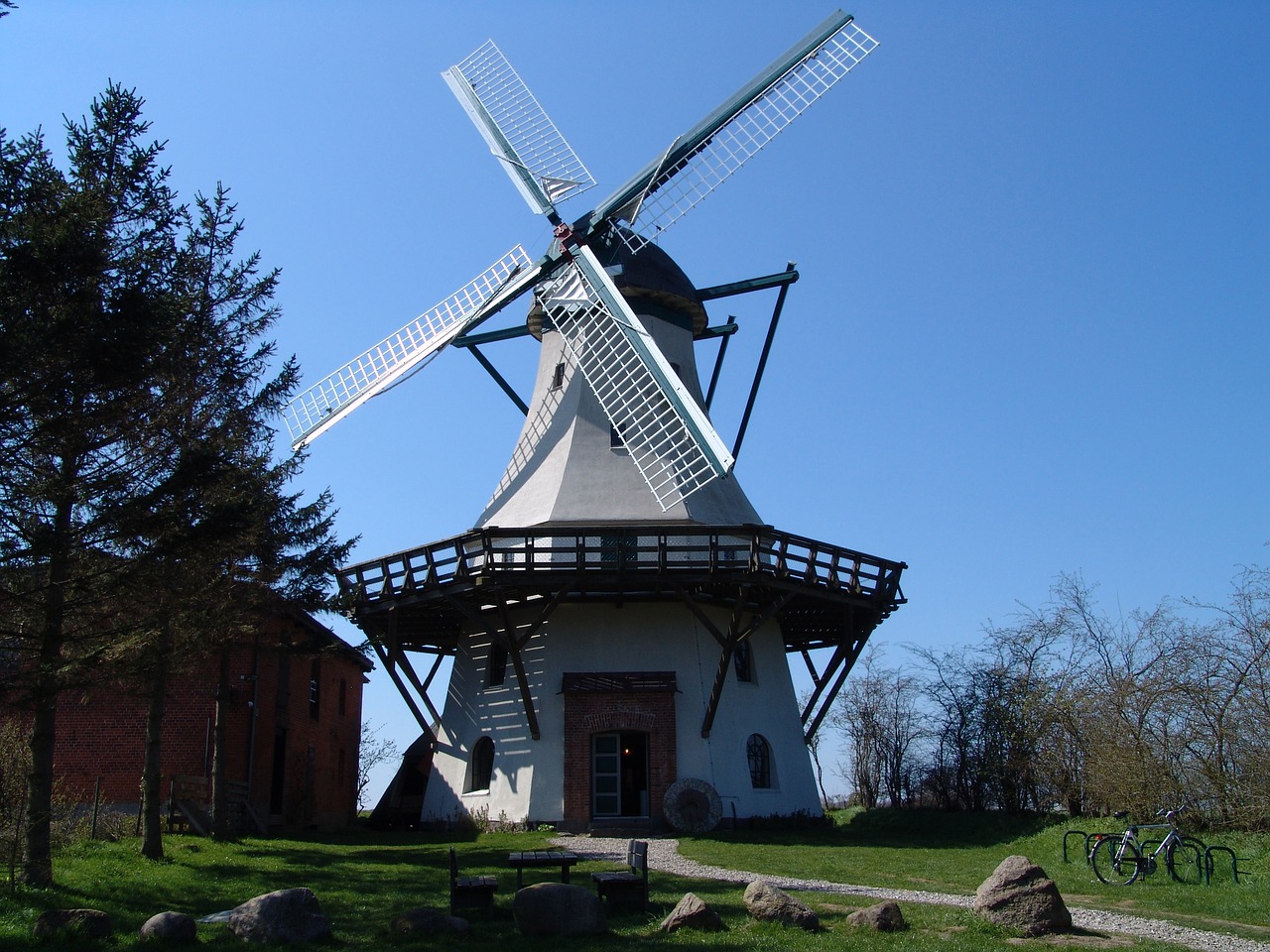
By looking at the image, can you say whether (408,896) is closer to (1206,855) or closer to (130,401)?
(130,401)

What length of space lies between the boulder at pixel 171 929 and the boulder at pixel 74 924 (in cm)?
29

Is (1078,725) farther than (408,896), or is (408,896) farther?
(1078,725)

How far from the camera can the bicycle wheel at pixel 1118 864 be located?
12.4 metres

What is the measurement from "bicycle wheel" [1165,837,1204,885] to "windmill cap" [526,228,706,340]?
13.5 meters

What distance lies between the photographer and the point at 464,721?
20.6m

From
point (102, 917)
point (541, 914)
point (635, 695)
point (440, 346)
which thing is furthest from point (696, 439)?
point (102, 917)

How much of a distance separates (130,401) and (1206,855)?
1289cm

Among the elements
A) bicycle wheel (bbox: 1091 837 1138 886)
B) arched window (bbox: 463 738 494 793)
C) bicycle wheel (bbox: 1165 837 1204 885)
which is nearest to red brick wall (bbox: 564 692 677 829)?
arched window (bbox: 463 738 494 793)

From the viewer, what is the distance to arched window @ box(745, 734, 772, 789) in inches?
781

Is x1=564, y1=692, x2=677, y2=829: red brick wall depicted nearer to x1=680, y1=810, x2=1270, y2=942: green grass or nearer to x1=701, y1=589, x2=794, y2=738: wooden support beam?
x1=701, y1=589, x2=794, y2=738: wooden support beam

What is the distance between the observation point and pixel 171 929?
8078 millimetres

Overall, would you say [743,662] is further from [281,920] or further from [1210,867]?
[281,920]

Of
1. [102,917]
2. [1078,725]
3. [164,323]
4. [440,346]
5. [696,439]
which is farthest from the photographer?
[440,346]

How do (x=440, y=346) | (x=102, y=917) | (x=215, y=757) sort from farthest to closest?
(x=440, y=346)
(x=215, y=757)
(x=102, y=917)
